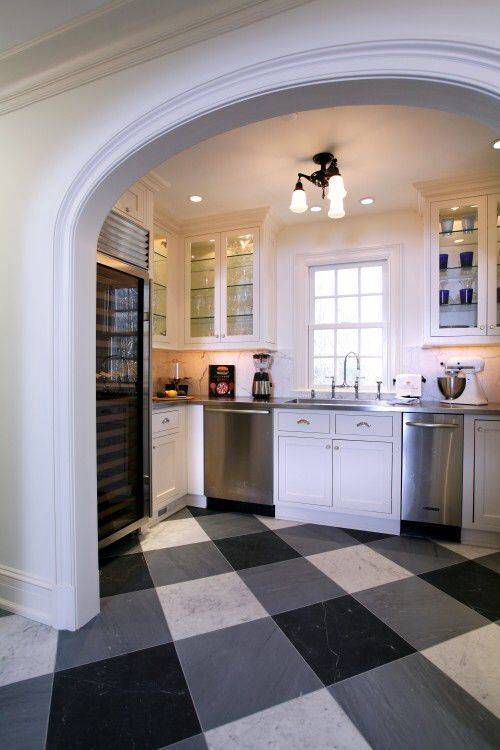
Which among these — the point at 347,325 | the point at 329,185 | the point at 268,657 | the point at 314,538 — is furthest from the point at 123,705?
the point at 347,325

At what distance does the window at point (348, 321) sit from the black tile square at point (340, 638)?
6.98ft

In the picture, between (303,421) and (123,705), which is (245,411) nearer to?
(303,421)

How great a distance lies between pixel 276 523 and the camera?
9.79ft

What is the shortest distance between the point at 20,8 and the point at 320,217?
2.65 metres

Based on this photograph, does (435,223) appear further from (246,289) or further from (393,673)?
(393,673)

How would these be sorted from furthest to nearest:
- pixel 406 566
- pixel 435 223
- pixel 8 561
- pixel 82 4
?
pixel 435 223
pixel 406 566
pixel 8 561
pixel 82 4

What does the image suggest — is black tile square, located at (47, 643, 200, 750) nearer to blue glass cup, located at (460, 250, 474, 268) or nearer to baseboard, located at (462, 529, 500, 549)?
baseboard, located at (462, 529, 500, 549)

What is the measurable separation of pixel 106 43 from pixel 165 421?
2.25 metres

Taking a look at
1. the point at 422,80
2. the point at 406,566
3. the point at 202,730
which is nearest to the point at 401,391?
the point at 406,566

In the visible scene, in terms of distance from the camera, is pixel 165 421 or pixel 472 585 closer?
pixel 472 585

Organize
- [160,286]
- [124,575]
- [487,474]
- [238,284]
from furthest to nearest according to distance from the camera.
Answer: [238,284] → [160,286] → [487,474] → [124,575]

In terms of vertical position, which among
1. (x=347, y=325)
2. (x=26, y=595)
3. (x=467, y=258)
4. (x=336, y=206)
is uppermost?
(x=336, y=206)

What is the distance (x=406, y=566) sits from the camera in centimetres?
231

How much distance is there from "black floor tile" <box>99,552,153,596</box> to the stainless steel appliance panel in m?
1.82
